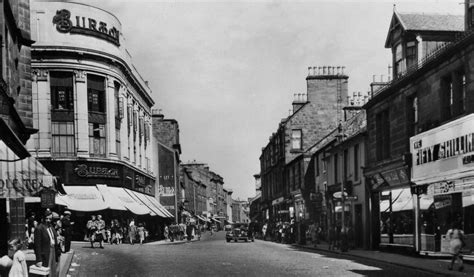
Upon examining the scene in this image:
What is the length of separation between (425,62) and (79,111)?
2607cm

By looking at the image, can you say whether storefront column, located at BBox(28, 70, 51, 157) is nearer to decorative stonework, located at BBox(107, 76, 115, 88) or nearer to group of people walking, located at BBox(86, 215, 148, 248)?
decorative stonework, located at BBox(107, 76, 115, 88)

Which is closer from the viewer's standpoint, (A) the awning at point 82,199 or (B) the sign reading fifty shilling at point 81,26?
(A) the awning at point 82,199

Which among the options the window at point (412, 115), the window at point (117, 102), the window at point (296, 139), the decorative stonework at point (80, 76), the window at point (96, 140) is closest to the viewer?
the window at point (412, 115)

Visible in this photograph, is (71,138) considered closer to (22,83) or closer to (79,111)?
(79,111)

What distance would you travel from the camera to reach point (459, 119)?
65.3 ft

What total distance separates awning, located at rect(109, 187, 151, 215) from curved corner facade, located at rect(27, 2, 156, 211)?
31.8 inches

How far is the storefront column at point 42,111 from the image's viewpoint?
4184 cm

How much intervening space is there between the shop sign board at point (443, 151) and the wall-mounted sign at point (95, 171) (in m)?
24.8

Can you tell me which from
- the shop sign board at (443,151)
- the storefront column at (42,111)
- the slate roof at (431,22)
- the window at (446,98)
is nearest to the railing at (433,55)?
the window at (446,98)

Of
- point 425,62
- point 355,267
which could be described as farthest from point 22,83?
point 425,62

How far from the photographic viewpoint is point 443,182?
21922mm

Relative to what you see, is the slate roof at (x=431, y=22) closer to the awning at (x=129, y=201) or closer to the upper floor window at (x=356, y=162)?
the upper floor window at (x=356, y=162)

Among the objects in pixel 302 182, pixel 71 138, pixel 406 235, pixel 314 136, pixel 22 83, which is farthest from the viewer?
pixel 314 136

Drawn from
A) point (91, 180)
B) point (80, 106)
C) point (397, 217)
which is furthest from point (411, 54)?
point (91, 180)
